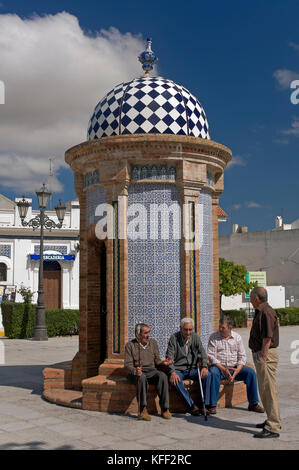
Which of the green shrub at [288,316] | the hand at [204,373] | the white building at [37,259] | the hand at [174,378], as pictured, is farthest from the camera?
the green shrub at [288,316]

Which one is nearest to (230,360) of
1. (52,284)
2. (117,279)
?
(117,279)

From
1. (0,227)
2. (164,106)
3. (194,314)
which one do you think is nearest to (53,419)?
(194,314)

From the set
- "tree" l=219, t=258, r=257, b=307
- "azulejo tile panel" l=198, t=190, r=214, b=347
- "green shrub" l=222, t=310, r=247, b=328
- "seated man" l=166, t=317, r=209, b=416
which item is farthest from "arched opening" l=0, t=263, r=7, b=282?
"seated man" l=166, t=317, r=209, b=416

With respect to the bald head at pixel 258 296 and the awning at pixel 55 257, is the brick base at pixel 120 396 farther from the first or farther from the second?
the awning at pixel 55 257

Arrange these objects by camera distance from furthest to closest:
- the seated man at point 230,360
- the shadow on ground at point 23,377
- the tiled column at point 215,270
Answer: the shadow on ground at point 23,377, the tiled column at point 215,270, the seated man at point 230,360

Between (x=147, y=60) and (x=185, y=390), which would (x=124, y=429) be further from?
(x=147, y=60)

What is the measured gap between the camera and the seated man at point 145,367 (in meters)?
6.19

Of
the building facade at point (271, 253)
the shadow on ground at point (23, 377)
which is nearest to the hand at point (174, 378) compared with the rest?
the shadow on ground at point (23, 377)

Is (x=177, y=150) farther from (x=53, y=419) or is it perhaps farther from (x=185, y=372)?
(x=53, y=419)

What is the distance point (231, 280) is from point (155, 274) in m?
17.5

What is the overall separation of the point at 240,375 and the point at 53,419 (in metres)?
2.44

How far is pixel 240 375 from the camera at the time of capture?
6.76 meters

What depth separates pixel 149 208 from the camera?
736cm

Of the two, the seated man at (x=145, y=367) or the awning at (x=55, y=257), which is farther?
the awning at (x=55, y=257)
